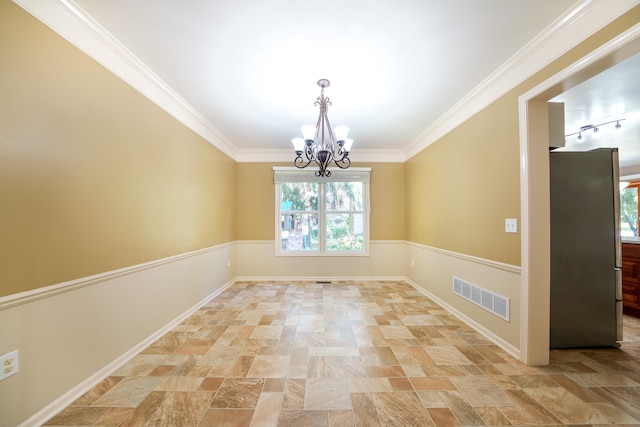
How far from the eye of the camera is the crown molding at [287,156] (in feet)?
16.0

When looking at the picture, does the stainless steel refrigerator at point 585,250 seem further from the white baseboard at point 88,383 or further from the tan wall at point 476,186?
the white baseboard at point 88,383

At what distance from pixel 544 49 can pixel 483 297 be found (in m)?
2.28

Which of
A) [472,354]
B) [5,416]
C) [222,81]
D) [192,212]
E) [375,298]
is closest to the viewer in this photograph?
[5,416]

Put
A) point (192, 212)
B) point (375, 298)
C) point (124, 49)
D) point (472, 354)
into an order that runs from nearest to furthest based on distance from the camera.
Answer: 1. point (124, 49)
2. point (472, 354)
3. point (192, 212)
4. point (375, 298)

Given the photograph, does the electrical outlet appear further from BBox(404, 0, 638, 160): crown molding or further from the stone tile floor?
BBox(404, 0, 638, 160): crown molding

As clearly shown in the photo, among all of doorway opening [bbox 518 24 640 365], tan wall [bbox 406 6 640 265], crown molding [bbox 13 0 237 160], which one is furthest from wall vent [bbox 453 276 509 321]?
crown molding [bbox 13 0 237 160]

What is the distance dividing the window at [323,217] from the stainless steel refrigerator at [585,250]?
2.99 metres

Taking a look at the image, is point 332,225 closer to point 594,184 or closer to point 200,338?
point 200,338

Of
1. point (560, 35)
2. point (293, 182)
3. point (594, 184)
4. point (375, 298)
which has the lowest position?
point (375, 298)

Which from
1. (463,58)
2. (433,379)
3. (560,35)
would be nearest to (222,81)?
(463,58)

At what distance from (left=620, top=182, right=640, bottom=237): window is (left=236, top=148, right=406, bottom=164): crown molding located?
19.0 ft

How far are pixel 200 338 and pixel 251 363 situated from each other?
786 mm

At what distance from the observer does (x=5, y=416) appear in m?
1.32

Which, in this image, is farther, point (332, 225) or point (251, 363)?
point (332, 225)
